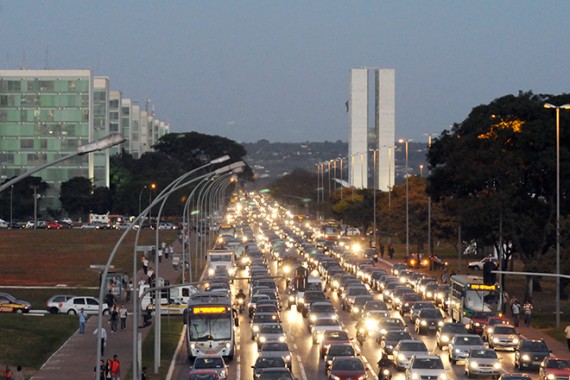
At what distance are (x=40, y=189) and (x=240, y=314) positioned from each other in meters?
128

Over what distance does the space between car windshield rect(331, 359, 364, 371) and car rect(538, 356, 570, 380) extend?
18.8ft

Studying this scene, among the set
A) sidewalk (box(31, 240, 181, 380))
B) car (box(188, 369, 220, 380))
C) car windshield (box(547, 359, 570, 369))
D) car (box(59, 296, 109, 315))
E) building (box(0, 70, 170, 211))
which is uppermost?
building (box(0, 70, 170, 211))

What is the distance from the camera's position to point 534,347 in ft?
147

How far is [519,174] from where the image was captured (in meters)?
79.0

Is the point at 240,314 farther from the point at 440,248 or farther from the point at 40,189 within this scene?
the point at 40,189

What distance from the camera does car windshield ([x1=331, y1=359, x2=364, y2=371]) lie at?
39.0 m

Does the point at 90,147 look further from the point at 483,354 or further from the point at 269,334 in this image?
the point at 269,334

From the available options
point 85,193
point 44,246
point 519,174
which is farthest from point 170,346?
point 85,193

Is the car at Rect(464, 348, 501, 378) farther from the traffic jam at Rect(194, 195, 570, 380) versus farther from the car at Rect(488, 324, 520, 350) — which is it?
the car at Rect(488, 324, 520, 350)

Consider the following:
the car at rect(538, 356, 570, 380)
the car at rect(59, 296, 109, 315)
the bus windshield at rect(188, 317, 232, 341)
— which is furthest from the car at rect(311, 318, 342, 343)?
the car at rect(59, 296, 109, 315)

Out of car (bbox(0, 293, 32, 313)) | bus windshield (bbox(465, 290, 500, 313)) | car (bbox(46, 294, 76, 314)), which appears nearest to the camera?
bus windshield (bbox(465, 290, 500, 313))

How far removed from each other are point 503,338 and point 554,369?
11.5 meters

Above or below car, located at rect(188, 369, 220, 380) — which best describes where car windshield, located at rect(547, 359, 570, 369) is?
above

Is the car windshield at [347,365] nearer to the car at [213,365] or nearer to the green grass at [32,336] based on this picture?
the car at [213,365]
